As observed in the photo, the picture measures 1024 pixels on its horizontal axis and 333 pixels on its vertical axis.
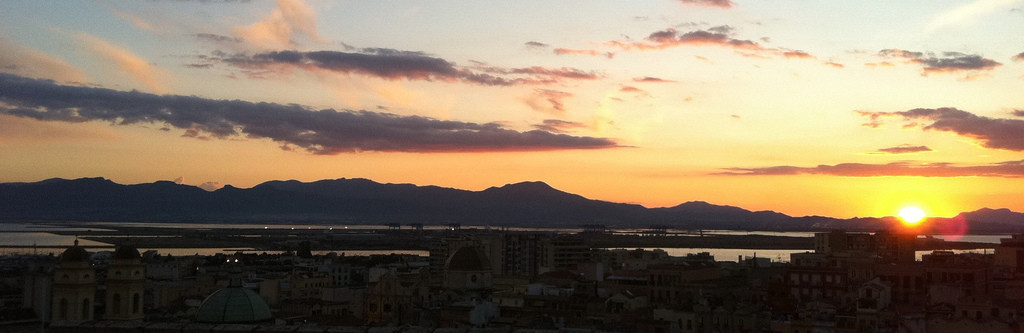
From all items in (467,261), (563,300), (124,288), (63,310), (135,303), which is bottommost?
(563,300)

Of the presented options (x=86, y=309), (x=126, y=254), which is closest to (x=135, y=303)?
(x=126, y=254)

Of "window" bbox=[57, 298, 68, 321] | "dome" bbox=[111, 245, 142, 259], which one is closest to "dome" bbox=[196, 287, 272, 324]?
"window" bbox=[57, 298, 68, 321]

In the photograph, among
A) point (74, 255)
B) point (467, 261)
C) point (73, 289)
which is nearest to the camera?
point (73, 289)

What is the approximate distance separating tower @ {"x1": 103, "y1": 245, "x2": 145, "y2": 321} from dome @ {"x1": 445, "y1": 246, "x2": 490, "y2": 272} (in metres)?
24.6

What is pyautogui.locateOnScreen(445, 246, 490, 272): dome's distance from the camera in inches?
2854

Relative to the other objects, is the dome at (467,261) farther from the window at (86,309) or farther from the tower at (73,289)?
the tower at (73,289)

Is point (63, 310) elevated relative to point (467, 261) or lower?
lower

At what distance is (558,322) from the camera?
5162cm

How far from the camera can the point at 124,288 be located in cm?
5144

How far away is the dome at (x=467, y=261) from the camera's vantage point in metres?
72.5

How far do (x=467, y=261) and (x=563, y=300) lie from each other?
1017cm

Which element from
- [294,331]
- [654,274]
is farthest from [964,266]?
[294,331]

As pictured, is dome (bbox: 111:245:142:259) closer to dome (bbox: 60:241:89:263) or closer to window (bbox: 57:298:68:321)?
dome (bbox: 60:241:89:263)

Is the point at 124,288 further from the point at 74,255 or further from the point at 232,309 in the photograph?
the point at 232,309
